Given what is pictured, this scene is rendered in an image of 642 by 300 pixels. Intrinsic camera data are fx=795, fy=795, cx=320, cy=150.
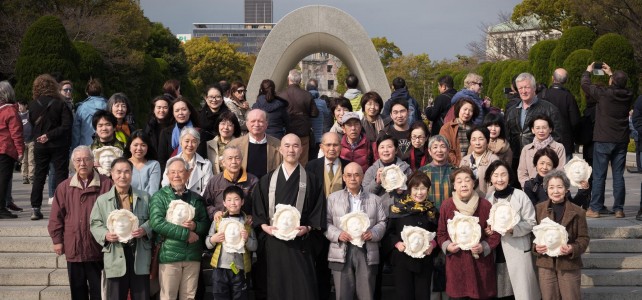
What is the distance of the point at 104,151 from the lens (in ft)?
24.6

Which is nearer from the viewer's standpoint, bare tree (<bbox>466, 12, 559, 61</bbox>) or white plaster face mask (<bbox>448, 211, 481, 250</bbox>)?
white plaster face mask (<bbox>448, 211, 481, 250</bbox>)

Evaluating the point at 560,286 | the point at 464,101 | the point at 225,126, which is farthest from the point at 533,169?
the point at 225,126

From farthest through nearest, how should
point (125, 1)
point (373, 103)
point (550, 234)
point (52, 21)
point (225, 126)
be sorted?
1. point (125, 1)
2. point (52, 21)
3. point (373, 103)
4. point (225, 126)
5. point (550, 234)

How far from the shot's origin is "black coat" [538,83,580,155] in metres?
9.04

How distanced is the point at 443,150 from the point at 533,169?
114cm

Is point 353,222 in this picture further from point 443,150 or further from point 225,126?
point 225,126

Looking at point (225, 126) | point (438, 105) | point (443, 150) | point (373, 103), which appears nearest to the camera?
point (443, 150)

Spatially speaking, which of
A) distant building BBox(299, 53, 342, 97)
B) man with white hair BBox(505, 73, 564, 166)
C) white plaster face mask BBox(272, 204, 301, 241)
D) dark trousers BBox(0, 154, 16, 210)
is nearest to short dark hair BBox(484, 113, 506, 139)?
man with white hair BBox(505, 73, 564, 166)

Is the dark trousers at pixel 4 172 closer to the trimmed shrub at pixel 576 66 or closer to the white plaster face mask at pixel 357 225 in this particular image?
the white plaster face mask at pixel 357 225

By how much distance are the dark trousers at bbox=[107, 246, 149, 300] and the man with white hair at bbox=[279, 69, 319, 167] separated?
3562mm

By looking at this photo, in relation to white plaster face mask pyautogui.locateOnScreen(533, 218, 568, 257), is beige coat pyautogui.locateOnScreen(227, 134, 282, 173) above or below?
above

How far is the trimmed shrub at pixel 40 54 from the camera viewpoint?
63.2 feet

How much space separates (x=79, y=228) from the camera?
6543 millimetres

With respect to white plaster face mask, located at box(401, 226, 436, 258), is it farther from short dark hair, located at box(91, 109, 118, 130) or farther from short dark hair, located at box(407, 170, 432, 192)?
short dark hair, located at box(91, 109, 118, 130)
